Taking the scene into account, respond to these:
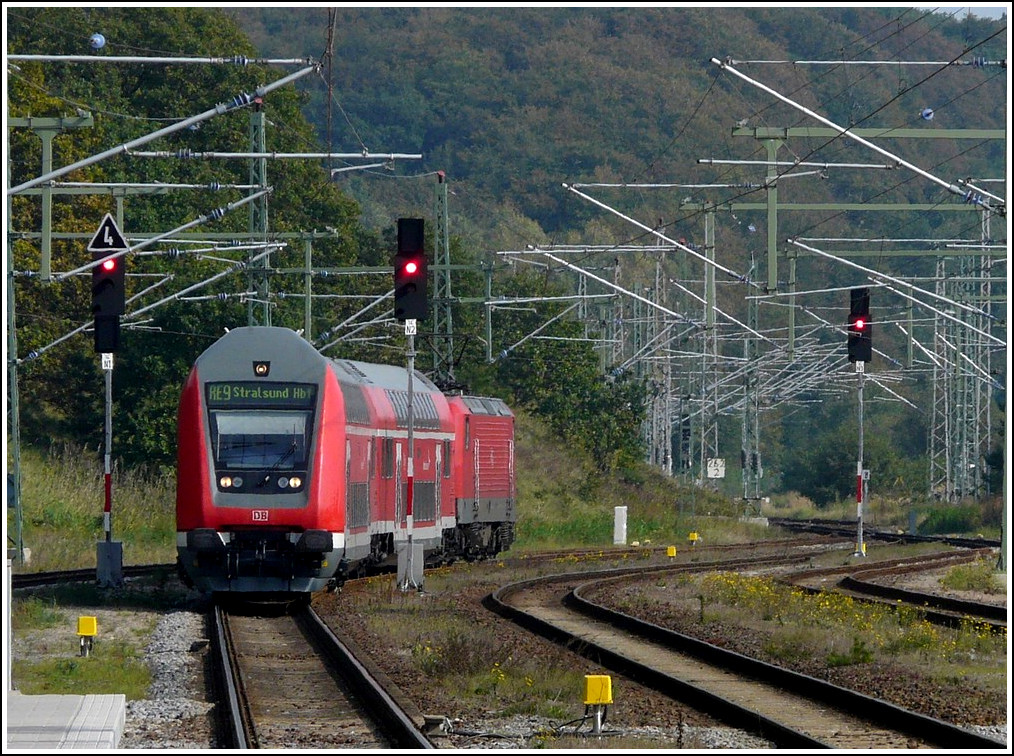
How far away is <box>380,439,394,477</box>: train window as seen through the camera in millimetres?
27828

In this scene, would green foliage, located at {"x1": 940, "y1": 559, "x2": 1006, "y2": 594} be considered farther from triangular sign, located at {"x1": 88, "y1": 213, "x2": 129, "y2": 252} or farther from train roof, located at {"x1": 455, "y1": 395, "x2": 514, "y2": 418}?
triangular sign, located at {"x1": 88, "y1": 213, "x2": 129, "y2": 252}

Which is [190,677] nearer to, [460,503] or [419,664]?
[419,664]

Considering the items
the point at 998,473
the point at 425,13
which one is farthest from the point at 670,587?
the point at 425,13

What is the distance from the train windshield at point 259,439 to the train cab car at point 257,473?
13 millimetres

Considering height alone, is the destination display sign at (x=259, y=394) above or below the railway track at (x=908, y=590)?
above

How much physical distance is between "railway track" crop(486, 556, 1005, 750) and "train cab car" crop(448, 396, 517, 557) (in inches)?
373

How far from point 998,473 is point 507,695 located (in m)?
55.7

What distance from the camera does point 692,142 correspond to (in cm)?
15275

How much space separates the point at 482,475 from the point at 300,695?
23109 mm

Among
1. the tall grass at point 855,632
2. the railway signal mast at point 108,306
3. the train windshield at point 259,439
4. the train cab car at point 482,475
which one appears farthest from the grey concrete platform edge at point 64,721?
the train cab car at point 482,475

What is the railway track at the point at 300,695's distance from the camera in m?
13.1

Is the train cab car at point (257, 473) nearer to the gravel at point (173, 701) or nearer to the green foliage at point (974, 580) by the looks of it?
the gravel at point (173, 701)

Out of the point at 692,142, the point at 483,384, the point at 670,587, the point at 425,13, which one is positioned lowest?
the point at 670,587

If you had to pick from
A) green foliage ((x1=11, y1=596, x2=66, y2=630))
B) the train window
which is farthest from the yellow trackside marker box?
the train window
